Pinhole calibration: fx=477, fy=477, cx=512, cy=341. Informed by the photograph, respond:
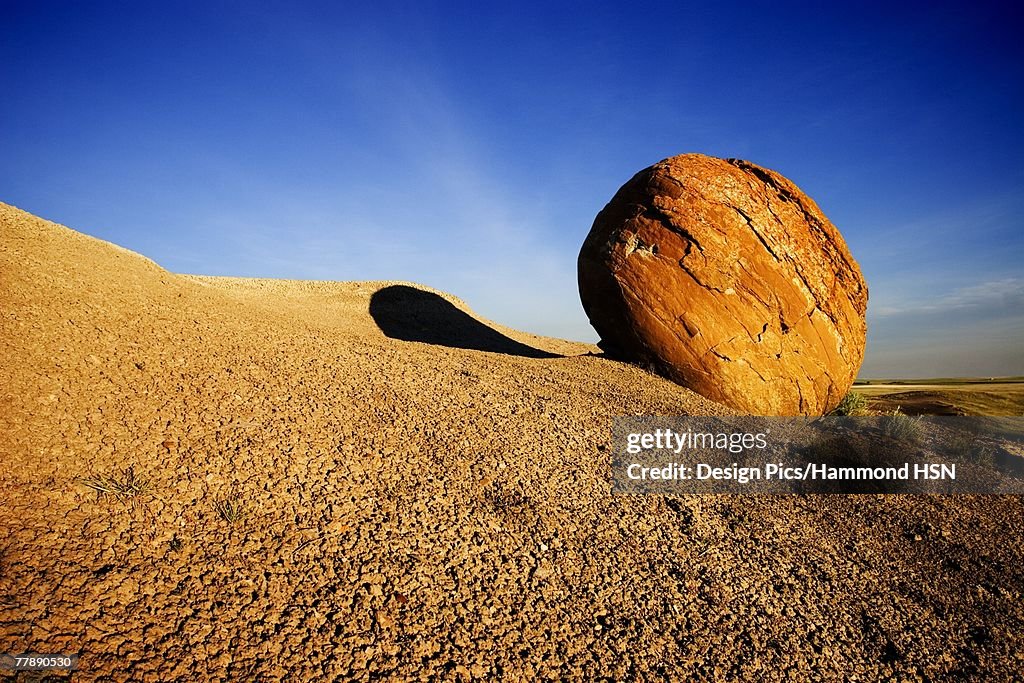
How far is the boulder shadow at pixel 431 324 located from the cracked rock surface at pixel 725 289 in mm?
2844

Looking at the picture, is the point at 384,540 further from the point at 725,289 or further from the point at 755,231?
A: the point at 755,231

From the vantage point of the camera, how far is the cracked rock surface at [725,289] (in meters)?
7.47

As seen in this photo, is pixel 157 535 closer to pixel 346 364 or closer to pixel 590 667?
pixel 590 667

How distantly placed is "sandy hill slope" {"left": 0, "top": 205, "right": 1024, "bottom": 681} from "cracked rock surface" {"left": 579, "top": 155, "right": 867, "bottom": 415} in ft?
6.85

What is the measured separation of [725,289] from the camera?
24.6ft

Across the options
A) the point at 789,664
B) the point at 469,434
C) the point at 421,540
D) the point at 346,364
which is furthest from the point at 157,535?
the point at 789,664

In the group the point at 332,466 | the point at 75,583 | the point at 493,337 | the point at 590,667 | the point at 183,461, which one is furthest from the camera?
the point at 493,337

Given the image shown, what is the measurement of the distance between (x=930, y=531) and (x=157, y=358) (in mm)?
8399

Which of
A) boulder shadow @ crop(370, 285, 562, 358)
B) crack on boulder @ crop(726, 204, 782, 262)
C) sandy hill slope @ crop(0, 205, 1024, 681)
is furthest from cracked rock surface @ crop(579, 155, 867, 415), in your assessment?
boulder shadow @ crop(370, 285, 562, 358)

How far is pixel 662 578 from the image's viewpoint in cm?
372

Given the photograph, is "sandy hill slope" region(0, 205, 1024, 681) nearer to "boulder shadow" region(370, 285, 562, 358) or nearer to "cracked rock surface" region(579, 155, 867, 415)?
"cracked rock surface" region(579, 155, 867, 415)

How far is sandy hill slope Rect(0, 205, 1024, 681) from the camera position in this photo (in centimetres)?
268

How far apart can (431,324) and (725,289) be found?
798 centimetres

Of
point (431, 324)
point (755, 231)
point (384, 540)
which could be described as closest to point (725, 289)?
point (755, 231)
